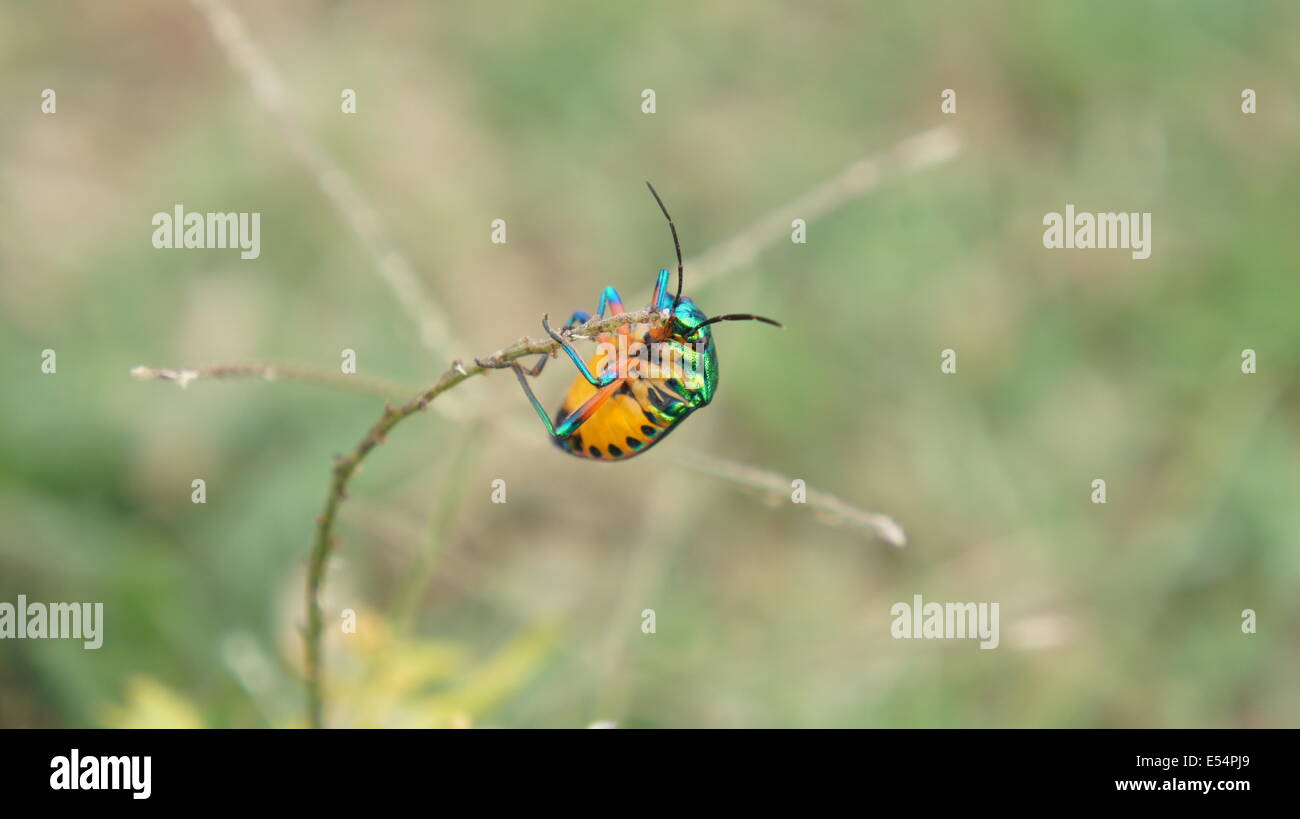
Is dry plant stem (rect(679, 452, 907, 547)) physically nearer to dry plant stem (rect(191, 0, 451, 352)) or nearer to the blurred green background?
dry plant stem (rect(191, 0, 451, 352))

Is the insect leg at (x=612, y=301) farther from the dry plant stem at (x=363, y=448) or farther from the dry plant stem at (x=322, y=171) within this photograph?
the dry plant stem at (x=363, y=448)

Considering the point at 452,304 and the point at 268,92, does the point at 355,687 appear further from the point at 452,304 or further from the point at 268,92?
the point at 452,304

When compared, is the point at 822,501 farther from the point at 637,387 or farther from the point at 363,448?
the point at 363,448

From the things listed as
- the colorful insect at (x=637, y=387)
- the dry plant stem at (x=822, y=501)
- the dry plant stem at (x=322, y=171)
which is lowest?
the dry plant stem at (x=822, y=501)

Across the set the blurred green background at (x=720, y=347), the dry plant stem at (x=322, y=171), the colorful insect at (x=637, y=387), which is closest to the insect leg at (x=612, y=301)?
the colorful insect at (x=637, y=387)

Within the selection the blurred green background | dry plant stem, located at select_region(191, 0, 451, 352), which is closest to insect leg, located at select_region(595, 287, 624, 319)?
dry plant stem, located at select_region(191, 0, 451, 352)

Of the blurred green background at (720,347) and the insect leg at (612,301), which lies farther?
the blurred green background at (720,347)
